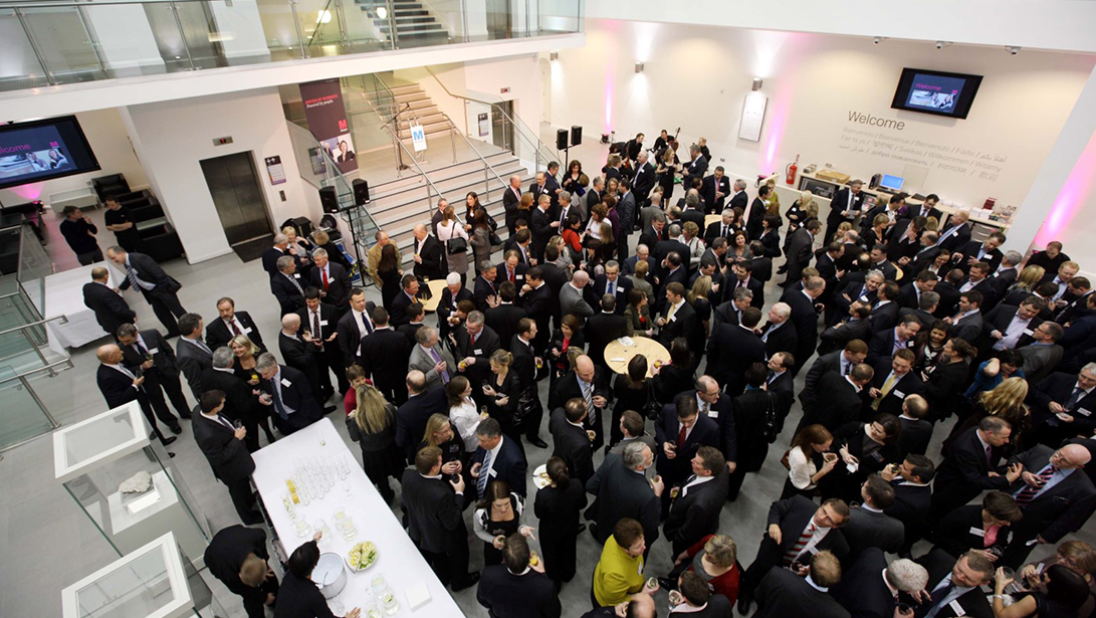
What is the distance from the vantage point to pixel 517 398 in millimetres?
5168

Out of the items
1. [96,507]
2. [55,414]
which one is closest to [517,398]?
[96,507]

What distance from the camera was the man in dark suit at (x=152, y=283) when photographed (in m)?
7.09

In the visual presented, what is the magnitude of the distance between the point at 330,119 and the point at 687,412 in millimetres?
9548

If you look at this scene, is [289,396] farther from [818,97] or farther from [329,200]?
[818,97]

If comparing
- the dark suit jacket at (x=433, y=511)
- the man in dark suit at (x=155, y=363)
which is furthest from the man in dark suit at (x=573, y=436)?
the man in dark suit at (x=155, y=363)

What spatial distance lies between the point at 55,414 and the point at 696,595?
8297 millimetres

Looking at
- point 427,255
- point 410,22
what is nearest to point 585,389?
point 427,255

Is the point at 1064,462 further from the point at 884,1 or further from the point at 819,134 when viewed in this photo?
the point at 819,134

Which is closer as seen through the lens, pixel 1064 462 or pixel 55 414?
pixel 1064 462

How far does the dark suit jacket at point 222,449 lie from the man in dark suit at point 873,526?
15.8ft

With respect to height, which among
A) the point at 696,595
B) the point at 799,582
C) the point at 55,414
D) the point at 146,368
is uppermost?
the point at 696,595

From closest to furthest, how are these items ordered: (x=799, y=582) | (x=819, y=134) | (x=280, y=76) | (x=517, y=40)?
(x=799, y=582) < (x=280, y=76) < (x=517, y=40) < (x=819, y=134)

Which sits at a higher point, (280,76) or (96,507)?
(280,76)

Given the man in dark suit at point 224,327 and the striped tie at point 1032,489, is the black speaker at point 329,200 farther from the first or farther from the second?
the striped tie at point 1032,489
